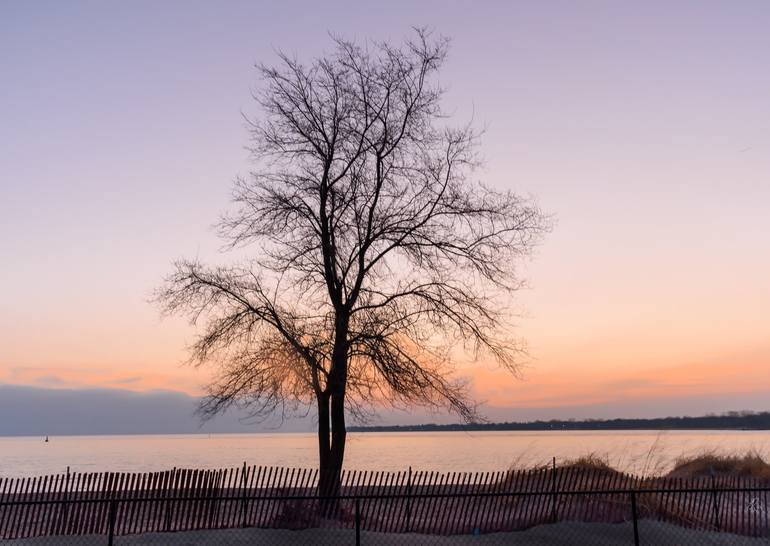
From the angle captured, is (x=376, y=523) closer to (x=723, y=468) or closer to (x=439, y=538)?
(x=439, y=538)

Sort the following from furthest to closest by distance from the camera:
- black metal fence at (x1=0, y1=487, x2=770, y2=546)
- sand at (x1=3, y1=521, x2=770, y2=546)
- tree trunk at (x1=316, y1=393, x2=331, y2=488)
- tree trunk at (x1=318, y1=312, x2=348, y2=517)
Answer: tree trunk at (x1=316, y1=393, x2=331, y2=488) < tree trunk at (x1=318, y1=312, x2=348, y2=517) < black metal fence at (x1=0, y1=487, x2=770, y2=546) < sand at (x1=3, y1=521, x2=770, y2=546)

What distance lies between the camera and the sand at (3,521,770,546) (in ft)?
61.9

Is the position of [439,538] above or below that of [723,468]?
below

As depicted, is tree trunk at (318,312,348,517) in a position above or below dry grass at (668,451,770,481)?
above

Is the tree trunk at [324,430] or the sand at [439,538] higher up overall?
the tree trunk at [324,430]

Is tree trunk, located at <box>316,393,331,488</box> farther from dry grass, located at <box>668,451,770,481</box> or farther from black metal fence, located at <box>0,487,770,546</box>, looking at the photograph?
dry grass, located at <box>668,451,770,481</box>

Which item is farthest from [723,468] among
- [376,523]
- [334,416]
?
[376,523]

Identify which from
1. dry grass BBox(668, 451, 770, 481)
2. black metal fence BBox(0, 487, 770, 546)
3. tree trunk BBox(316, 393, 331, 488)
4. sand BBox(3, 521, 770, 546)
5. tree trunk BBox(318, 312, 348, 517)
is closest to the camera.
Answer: sand BBox(3, 521, 770, 546)

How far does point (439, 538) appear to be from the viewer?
20.2 metres

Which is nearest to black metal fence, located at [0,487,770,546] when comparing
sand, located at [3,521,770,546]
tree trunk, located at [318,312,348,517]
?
sand, located at [3,521,770,546]

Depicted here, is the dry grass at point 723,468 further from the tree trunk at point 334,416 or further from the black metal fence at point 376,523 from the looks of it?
the tree trunk at point 334,416

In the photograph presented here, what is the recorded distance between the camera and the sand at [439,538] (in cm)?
1886

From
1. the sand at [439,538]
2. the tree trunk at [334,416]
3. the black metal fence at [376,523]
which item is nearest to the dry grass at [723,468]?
the black metal fence at [376,523]

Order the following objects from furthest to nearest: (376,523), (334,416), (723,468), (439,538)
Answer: (723,468), (334,416), (376,523), (439,538)
